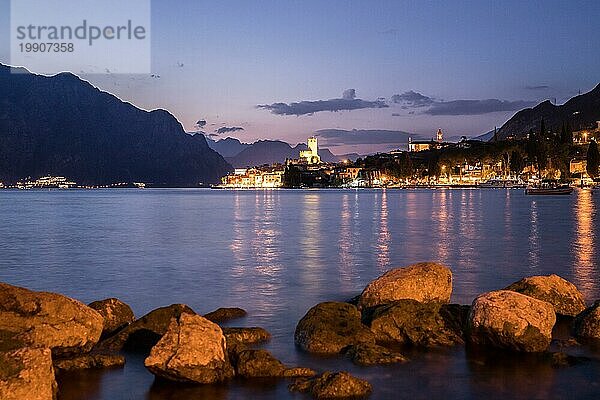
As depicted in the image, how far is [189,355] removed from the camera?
11758mm

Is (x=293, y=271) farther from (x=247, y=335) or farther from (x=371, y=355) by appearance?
(x=371, y=355)

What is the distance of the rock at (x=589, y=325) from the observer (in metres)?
14.7

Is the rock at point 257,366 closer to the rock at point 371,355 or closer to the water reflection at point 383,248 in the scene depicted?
the rock at point 371,355

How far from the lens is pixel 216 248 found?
39.1 m

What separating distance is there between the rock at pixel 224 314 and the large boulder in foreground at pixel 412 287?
352 cm

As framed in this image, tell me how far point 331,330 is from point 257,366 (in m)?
2.51

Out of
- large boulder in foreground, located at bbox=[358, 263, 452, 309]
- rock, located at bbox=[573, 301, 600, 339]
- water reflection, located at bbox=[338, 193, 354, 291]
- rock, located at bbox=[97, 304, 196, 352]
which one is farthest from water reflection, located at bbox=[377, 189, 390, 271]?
rock, located at bbox=[97, 304, 196, 352]

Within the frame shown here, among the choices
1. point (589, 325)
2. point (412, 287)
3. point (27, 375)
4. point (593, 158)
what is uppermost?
point (593, 158)

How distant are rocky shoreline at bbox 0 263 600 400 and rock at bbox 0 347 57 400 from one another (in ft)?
0.05

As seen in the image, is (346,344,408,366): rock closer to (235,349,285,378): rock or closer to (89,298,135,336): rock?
(235,349,285,378): rock

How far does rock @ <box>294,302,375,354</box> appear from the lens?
46.1 feet

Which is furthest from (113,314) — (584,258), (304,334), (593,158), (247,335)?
(593,158)

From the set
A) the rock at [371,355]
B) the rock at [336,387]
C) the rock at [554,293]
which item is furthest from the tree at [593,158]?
the rock at [336,387]

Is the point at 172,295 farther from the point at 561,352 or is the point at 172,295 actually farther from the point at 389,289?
the point at 561,352
